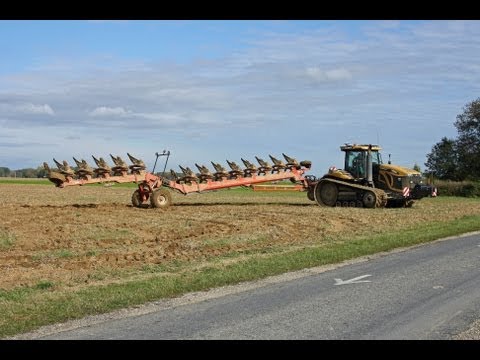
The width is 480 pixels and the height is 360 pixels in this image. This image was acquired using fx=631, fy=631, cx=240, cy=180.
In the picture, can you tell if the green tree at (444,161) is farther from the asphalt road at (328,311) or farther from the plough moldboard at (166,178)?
the asphalt road at (328,311)

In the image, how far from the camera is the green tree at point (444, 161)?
86.1 metres

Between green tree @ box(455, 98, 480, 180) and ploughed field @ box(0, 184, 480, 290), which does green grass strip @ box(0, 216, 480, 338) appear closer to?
ploughed field @ box(0, 184, 480, 290)

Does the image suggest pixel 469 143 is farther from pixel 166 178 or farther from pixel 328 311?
pixel 328 311

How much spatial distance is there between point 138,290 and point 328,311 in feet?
10.5

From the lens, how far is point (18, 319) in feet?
26.1

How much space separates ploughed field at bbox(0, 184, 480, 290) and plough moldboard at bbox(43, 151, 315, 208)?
1.18m

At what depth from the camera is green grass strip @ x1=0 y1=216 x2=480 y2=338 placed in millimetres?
8156

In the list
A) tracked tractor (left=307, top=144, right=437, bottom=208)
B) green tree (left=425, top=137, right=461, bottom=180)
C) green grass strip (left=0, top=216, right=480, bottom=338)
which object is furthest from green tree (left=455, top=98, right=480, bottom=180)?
green grass strip (left=0, top=216, right=480, bottom=338)

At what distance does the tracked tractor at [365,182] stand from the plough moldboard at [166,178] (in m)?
1.57

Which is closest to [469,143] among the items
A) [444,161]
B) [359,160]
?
[444,161]

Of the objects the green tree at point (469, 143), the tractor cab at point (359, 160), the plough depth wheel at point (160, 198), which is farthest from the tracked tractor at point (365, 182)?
the green tree at point (469, 143)

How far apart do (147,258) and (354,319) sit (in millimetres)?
7348
